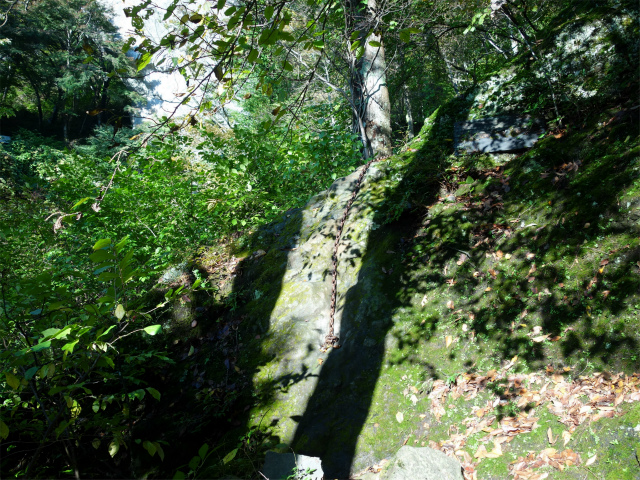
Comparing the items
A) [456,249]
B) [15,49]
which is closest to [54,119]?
[15,49]

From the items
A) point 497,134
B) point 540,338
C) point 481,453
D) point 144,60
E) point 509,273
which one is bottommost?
point 481,453

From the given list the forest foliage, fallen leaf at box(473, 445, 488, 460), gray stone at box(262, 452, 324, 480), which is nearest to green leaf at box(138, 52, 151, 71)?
the forest foliage

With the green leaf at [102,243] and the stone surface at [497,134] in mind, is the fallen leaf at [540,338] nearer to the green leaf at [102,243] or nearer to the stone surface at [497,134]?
the stone surface at [497,134]

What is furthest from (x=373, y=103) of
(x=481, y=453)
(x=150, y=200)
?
(x=481, y=453)

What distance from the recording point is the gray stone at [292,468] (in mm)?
2551

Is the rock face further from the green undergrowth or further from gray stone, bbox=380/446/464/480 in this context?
gray stone, bbox=380/446/464/480

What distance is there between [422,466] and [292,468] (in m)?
0.98

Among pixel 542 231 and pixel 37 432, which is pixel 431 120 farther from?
pixel 37 432

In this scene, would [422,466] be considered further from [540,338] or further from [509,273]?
[509,273]

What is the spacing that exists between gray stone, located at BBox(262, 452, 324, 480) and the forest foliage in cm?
50

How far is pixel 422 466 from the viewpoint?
233 centimetres

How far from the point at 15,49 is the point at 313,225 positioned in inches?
1358

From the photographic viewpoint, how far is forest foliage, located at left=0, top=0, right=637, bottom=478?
2020mm

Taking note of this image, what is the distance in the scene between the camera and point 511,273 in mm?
3295
